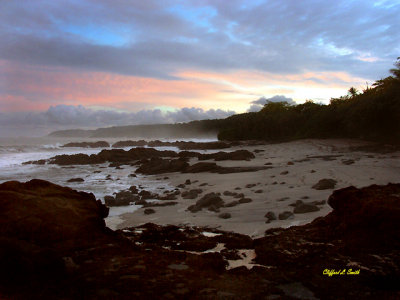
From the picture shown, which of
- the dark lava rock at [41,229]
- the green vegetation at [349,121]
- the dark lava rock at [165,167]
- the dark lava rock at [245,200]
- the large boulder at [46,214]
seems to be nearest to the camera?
the dark lava rock at [41,229]

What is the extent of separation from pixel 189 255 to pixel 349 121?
25622 mm

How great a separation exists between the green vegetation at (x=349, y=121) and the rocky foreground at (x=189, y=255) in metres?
20.8

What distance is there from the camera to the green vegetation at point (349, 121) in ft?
76.2

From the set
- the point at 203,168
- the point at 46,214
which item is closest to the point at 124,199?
the point at 46,214

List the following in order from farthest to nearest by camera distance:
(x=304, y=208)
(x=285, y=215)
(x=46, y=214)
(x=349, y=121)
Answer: (x=349, y=121), (x=304, y=208), (x=285, y=215), (x=46, y=214)

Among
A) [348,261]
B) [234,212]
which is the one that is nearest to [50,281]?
[348,261]

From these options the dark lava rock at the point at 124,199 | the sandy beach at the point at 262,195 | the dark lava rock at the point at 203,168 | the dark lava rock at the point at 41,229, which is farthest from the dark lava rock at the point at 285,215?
the dark lava rock at the point at 203,168

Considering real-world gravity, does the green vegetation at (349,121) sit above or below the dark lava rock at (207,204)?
above

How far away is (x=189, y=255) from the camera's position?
12.9 feet

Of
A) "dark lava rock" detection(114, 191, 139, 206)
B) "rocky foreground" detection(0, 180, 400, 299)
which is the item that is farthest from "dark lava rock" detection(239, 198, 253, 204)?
"dark lava rock" detection(114, 191, 139, 206)

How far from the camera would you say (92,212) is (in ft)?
15.3

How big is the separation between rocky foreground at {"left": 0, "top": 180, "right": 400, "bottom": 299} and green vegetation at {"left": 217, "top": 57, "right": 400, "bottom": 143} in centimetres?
2083
